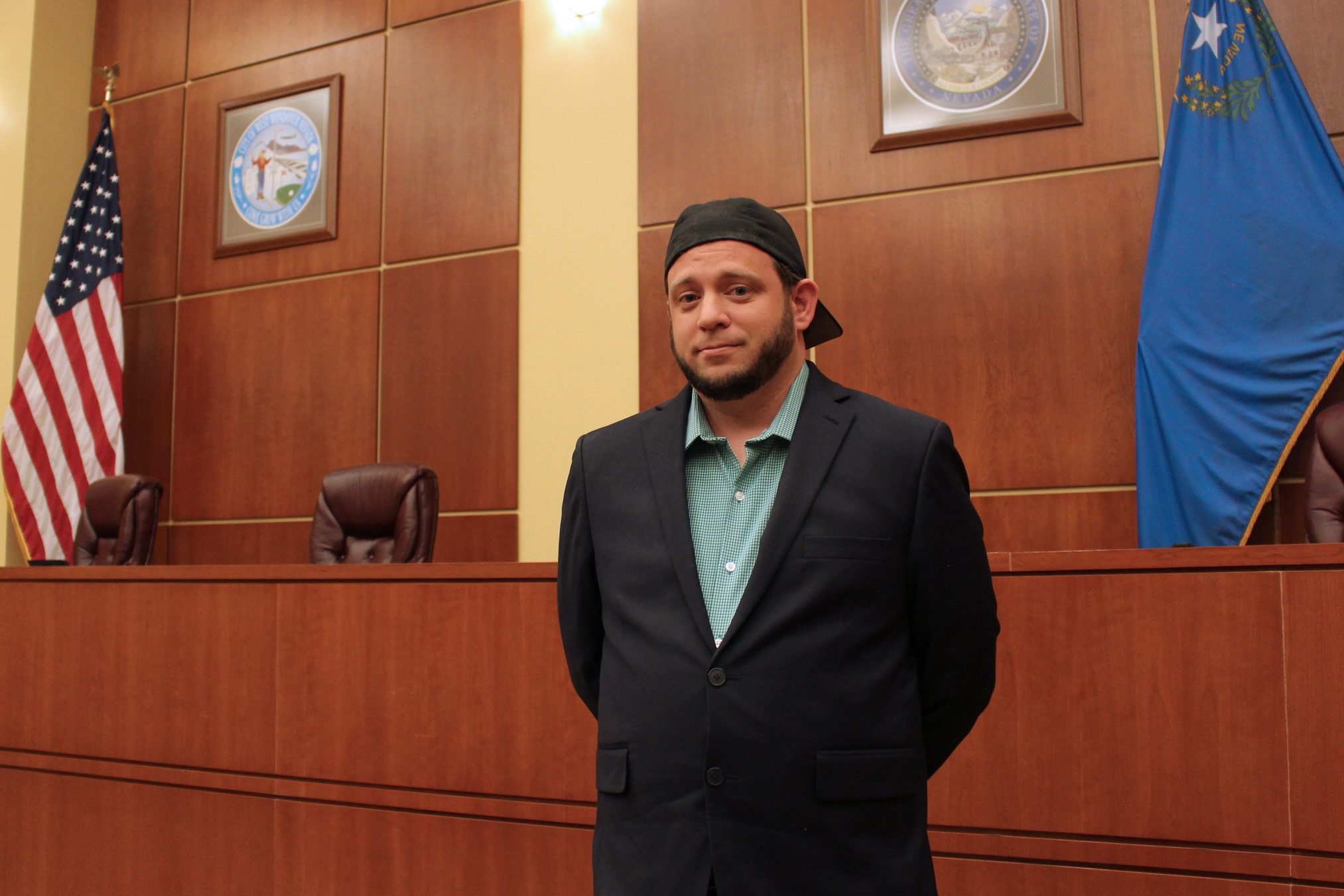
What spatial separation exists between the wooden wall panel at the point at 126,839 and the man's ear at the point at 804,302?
2.07 meters

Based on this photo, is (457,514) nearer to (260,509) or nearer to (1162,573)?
(260,509)

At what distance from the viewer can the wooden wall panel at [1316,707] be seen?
6.07 feet

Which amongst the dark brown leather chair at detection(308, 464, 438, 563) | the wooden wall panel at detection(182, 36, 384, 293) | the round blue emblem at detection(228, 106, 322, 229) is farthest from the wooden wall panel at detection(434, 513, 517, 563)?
the round blue emblem at detection(228, 106, 322, 229)

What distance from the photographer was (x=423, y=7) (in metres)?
4.72

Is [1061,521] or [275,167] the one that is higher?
[275,167]

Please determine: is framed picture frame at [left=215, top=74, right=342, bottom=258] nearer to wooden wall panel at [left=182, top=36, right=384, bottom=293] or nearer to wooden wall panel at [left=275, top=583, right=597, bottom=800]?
wooden wall panel at [left=182, top=36, right=384, bottom=293]

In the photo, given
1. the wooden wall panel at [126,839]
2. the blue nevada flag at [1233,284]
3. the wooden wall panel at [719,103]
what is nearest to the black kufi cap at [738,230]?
the wooden wall panel at [126,839]

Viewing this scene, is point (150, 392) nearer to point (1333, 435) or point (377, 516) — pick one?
point (377, 516)

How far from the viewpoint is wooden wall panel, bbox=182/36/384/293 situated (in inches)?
187

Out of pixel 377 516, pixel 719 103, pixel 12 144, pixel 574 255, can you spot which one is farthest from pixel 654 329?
pixel 12 144

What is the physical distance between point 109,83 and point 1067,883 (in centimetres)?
551

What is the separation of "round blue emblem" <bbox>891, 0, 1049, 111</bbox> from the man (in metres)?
2.65

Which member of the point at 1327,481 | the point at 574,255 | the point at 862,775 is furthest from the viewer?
the point at 574,255

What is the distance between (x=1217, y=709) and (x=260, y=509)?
4.12 meters
